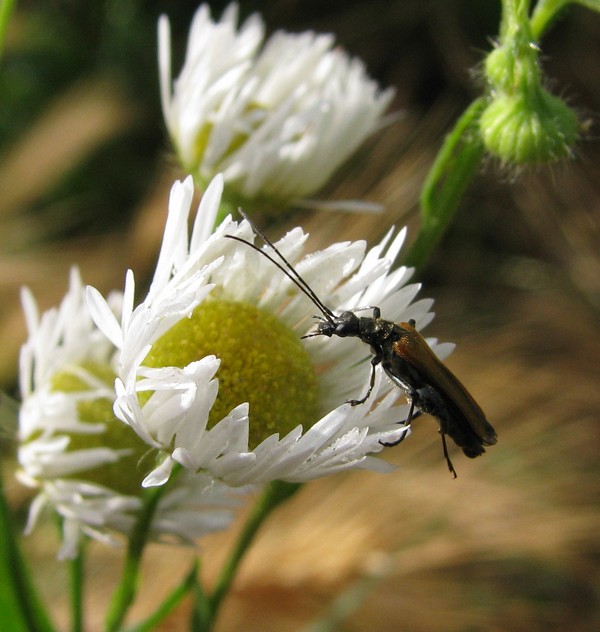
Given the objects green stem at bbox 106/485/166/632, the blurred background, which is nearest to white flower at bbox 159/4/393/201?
the blurred background

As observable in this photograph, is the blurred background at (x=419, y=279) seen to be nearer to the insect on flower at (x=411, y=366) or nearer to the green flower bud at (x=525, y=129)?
the green flower bud at (x=525, y=129)

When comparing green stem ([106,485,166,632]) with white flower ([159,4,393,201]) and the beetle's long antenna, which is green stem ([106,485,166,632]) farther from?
white flower ([159,4,393,201])

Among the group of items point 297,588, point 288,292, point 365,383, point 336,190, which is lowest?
point 297,588

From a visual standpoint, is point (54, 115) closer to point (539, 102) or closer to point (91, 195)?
point (91, 195)

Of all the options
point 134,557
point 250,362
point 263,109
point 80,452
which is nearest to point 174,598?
point 134,557

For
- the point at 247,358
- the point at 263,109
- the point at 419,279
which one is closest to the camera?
the point at 247,358

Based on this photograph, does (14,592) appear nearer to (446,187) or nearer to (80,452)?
(80,452)

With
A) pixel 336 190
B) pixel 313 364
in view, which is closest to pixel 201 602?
pixel 313 364

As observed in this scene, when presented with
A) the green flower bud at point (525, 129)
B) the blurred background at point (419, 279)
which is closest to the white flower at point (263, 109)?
the blurred background at point (419, 279)
